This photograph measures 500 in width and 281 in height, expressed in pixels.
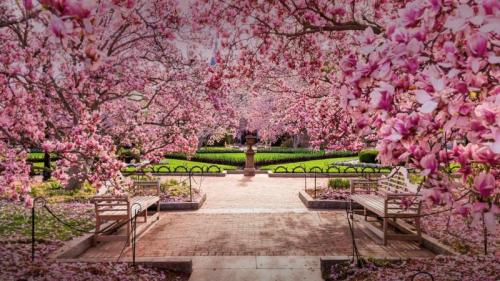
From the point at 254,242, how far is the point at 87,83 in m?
5.51

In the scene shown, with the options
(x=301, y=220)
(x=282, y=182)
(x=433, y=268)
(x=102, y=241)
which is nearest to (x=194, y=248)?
(x=102, y=241)

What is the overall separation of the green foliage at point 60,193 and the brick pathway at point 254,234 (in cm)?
342

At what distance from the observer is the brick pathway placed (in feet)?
24.3

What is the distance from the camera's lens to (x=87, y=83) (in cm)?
1006

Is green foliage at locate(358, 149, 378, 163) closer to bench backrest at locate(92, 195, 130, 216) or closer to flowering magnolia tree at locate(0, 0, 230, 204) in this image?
flowering magnolia tree at locate(0, 0, 230, 204)

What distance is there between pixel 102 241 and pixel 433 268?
5669 mm

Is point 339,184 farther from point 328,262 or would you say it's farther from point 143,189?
point 328,262

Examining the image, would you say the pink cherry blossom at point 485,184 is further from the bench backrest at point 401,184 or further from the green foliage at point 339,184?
the green foliage at point 339,184

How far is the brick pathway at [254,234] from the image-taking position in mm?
7402

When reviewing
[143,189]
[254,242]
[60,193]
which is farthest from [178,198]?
[254,242]

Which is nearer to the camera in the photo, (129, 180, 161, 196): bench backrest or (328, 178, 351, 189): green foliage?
(129, 180, 161, 196): bench backrest

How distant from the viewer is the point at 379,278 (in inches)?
213

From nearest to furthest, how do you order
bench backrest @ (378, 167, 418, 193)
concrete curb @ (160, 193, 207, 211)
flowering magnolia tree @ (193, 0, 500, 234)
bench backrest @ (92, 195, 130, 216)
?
flowering magnolia tree @ (193, 0, 500, 234) < bench backrest @ (92, 195, 130, 216) < bench backrest @ (378, 167, 418, 193) < concrete curb @ (160, 193, 207, 211)

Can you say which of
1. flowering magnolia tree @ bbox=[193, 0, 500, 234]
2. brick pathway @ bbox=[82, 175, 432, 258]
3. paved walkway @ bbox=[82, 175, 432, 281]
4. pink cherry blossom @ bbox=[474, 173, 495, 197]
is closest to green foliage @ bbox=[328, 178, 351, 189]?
brick pathway @ bbox=[82, 175, 432, 258]
